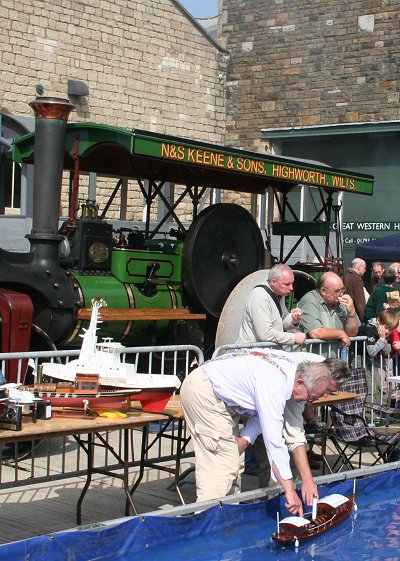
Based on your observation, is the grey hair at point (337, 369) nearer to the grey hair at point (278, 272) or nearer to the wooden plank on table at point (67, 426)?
the wooden plank on table at point (67, 426)

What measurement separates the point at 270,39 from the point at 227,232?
13.5 m

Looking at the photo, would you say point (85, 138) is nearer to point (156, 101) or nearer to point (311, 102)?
point (156, 101)

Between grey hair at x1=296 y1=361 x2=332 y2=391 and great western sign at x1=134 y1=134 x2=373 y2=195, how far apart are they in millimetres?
4140

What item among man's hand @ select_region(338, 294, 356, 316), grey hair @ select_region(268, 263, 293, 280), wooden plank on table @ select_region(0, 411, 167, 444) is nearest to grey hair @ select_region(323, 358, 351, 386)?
wooden plank on table @ select_region(0, 411, 167, 444)

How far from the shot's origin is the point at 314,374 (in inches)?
193

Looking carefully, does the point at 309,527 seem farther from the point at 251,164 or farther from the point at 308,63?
the point at 308,63

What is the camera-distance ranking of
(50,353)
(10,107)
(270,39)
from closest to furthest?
1. (50,353)
2. (10,107)
3. (270,39)

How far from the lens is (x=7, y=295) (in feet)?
25.7

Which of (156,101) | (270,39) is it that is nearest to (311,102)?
(270,39)

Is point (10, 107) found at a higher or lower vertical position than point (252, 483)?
higher

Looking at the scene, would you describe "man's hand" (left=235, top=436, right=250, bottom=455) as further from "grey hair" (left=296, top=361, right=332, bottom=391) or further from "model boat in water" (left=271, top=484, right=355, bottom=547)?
"grey hair" (left=296, top=361, right=332, bottom=391)

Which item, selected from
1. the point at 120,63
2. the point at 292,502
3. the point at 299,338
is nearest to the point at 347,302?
the point at 299,338

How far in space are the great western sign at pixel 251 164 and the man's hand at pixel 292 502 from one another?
4434 millimetres

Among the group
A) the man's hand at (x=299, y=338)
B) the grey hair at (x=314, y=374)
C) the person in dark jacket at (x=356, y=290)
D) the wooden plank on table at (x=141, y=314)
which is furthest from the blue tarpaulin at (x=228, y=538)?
the person in dark jacket at (x=356, y=290)
